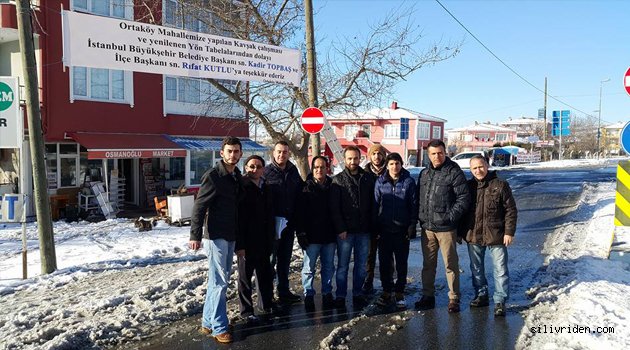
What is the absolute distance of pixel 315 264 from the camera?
5688 millimetres

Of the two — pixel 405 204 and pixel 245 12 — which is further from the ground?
pixel 245 12

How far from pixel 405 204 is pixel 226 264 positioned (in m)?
2.21

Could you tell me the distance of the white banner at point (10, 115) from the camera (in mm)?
7012

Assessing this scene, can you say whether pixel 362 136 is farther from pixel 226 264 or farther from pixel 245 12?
pixel 226 264

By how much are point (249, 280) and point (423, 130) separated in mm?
46320

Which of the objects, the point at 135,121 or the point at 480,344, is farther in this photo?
the point at 135,121

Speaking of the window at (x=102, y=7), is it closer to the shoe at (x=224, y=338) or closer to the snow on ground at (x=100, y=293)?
the snow on ground at (x=100, y=293)

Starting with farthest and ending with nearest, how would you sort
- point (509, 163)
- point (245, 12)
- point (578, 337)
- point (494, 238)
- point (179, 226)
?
point (509, 163) → point (179, 226) → point (245, 12) → point (494, 238) → point (578, 337)

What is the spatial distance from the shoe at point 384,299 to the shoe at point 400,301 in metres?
0.10

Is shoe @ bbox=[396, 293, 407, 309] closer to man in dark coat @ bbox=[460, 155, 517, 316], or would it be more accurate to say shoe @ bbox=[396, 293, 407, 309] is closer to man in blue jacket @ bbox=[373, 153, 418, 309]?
man in blue jacket @ bbox=[373, 153, 418, 309]

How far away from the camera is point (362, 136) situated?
156ft

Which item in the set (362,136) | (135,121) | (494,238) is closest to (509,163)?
(362,136)

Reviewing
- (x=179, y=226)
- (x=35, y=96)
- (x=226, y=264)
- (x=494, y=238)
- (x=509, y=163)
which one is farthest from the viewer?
(x=509, y=163)

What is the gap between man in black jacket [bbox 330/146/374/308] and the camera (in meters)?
5.65
